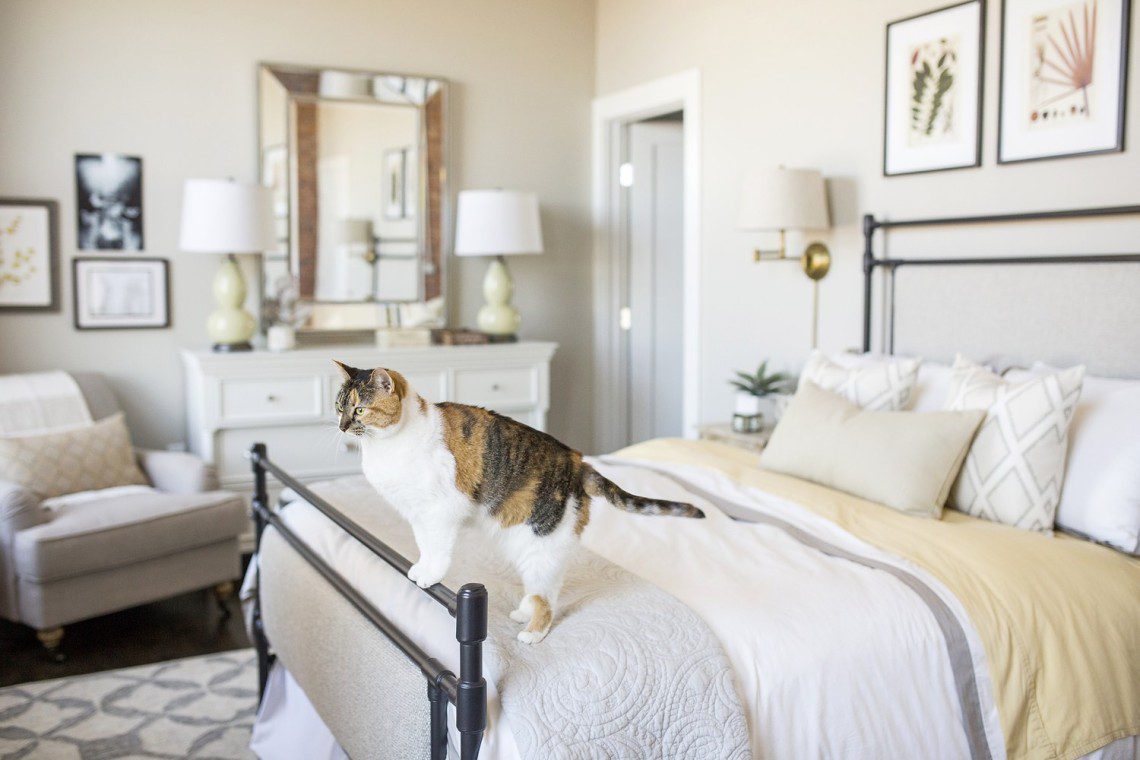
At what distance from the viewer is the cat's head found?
5.31 feet

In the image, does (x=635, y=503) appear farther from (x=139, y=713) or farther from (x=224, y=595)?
(x=224, y=595)

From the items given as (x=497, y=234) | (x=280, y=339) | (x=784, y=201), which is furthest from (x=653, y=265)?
(x=280, y=339)

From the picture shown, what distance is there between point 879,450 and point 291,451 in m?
2.59

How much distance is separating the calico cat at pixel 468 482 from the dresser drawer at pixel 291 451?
2432 mm

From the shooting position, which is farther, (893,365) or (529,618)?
(893,365)

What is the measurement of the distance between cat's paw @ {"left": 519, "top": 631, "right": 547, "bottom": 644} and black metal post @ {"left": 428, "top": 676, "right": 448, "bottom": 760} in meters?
0.16

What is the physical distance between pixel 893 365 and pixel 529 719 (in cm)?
176

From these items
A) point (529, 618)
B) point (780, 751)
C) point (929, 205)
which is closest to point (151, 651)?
point (529, 618)

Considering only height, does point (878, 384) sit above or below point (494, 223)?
below

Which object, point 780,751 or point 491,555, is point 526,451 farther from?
point 780,751

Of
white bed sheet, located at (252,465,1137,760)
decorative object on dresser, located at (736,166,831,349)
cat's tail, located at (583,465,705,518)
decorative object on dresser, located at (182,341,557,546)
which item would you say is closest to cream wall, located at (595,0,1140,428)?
decorative object on dresser, located at (736,166,831,349)

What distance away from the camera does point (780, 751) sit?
168cm

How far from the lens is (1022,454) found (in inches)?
94.7

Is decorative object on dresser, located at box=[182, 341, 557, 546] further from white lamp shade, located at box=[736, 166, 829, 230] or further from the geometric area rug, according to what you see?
white lamp shade, located at box=[736, 166, 829, 230]
